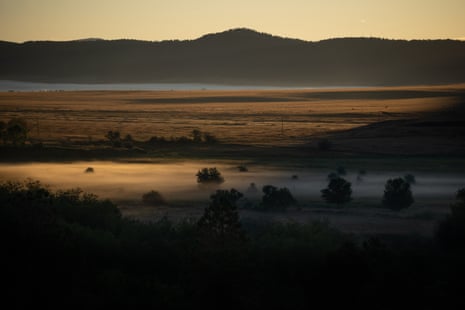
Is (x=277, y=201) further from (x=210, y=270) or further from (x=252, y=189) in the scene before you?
(x=210, y=270)

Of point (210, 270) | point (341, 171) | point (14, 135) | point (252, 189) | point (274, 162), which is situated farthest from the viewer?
point (14, 135)

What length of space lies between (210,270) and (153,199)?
59.3 feet

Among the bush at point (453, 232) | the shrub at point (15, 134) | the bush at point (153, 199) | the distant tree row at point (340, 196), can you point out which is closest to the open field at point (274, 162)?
the bush at point (153, 199)

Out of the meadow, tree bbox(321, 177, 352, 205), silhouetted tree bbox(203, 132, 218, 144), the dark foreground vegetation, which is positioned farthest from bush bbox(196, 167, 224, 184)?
silhouetted tree bbox(203, 132, 218, 144)

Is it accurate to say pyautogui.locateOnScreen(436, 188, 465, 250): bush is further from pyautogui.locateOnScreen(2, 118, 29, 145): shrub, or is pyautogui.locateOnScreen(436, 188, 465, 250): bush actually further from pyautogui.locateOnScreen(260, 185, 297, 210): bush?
pyautogui.locateOnScreen(2, 118, 29, 145): shrub

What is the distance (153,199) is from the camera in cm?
3525

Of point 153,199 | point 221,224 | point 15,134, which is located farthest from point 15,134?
point 221,224

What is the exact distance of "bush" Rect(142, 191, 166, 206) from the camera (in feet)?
114

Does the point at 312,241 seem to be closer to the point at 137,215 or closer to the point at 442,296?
the point at 442,296

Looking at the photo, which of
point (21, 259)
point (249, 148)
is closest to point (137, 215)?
point (21, 259)

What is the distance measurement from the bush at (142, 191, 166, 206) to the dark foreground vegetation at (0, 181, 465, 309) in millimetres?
13650

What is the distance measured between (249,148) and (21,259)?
4635cm

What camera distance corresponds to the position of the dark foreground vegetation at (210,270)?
16.4 metres

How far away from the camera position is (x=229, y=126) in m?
88.7
